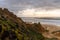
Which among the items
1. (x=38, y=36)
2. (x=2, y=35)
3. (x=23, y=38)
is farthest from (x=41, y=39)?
(x=2, y=35)

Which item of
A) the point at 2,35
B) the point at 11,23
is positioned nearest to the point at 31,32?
the point at 11,23

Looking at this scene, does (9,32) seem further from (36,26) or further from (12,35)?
(36,26)

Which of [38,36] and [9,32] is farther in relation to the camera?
[38,36]

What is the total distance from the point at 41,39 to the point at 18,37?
210 mm

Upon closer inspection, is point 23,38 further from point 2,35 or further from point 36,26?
point 36,26

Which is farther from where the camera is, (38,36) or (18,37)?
(38,36)

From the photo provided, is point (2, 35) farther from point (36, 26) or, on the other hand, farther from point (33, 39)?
point (36, 26)

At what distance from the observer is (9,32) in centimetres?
75

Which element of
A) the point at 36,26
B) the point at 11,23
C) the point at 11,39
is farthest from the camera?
the point at 36,26

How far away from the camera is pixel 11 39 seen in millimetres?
746

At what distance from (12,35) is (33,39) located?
170 mm

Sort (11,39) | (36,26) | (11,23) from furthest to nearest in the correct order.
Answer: (36,26), (11,23), (11,39)

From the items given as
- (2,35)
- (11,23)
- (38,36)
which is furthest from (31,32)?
(2,35)

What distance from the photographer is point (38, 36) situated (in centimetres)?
97
